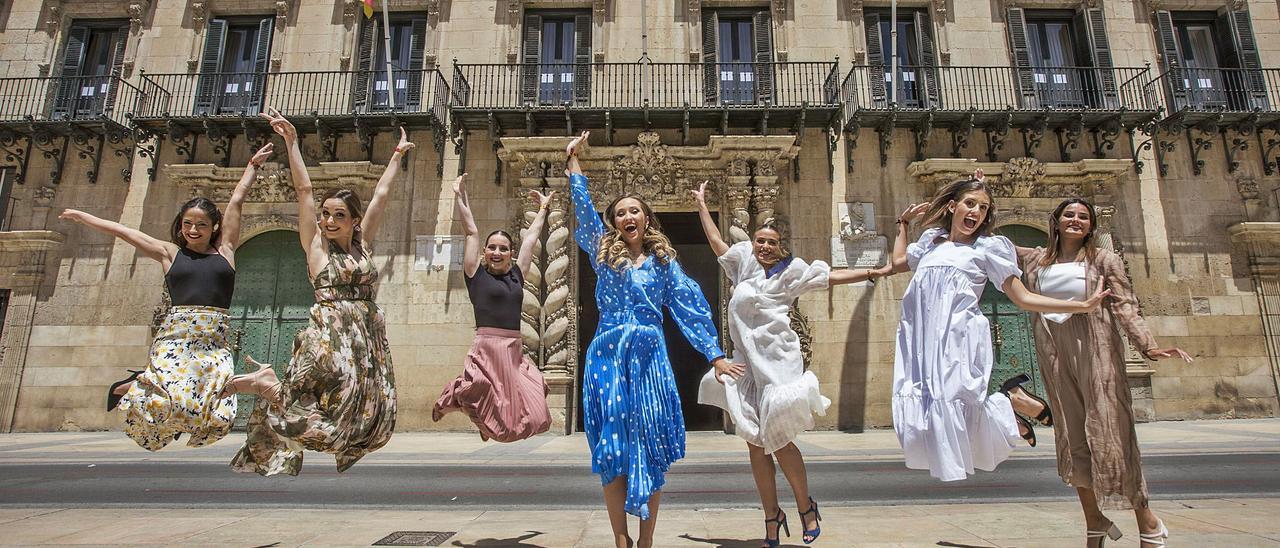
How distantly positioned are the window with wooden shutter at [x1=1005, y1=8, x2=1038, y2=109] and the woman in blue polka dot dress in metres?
12.8

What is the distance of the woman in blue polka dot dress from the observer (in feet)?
10.4

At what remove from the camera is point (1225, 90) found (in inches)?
541

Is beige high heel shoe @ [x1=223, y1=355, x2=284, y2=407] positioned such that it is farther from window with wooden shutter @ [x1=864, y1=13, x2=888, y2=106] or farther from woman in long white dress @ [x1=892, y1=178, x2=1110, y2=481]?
window with wooden shutter @ [x1=864, y1=13, x2=888, y2=106]

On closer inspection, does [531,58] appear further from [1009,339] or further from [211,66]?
[1009,339]

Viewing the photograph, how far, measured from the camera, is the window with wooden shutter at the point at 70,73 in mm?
13852

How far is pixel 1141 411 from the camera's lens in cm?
1223

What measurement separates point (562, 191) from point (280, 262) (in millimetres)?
6003

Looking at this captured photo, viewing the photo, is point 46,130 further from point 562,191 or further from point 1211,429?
point 1211,429

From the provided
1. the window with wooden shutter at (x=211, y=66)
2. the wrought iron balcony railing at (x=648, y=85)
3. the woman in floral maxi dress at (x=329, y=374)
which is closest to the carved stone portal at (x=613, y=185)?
the wrought iron balcony railing at (x=648, y=85)

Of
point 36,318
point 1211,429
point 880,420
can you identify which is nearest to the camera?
point 1211,429

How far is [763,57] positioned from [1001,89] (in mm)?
4915

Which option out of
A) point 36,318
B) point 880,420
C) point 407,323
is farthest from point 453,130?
point 880,420

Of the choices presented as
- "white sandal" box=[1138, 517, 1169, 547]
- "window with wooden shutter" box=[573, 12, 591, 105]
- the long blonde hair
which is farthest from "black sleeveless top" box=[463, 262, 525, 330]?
"window with wooden shutter" box=[573, 12, 591, 105]

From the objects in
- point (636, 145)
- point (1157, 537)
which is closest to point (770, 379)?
point (1157, 537)
